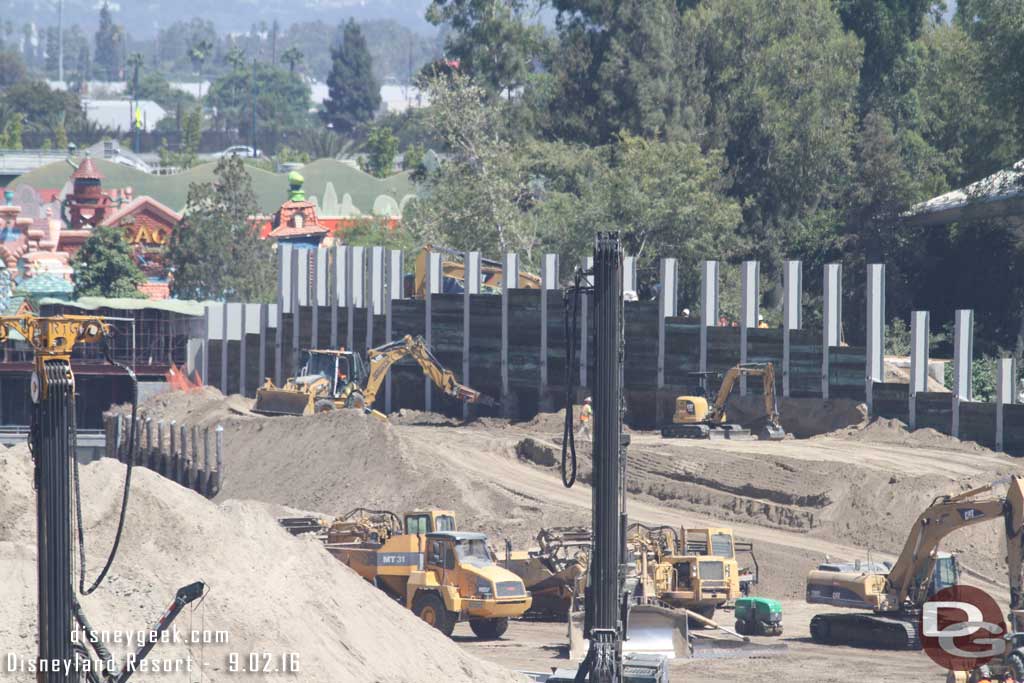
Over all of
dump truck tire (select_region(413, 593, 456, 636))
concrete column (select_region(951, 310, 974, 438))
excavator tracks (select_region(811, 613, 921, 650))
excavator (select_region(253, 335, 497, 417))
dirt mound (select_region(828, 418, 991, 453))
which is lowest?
excavator tracks (select_region(811, 613, 921, 650))

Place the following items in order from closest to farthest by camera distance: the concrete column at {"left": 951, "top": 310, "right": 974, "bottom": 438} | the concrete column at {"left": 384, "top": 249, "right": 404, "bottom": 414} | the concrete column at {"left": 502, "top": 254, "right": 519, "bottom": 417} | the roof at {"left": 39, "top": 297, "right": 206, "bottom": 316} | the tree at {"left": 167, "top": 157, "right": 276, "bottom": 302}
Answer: the concrete column at {"left": 951, "top": 310, "right": 974, "bottom": 438}, the concrete column at {"left": 502, "top": 254, "right": 519, "bottom": 417}, the concrete column at {"left": 384, "top": 249, "right": 404, "bottom": 414}, the roof at {"left": 39, "top": 297, "right": 206, "bottom": 316}, the tree at {"left": 167, "top": 157, "right": 276, "bottom": 302}

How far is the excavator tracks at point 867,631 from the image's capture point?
108 ft

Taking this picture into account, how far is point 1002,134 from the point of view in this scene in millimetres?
65375

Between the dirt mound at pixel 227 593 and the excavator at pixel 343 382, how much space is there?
28.5m

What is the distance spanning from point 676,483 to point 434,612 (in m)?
17.0

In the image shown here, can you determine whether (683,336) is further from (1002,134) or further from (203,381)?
(203,381)

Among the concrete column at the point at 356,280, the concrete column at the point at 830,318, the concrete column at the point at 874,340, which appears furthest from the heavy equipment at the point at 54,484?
the concrete column at the point at 356,280

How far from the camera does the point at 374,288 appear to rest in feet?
212

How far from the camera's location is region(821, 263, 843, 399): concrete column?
172 feet

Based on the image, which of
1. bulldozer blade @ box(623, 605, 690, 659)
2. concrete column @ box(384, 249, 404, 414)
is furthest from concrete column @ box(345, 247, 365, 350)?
bulldozer blade @ box(623, 605, 690, 659)

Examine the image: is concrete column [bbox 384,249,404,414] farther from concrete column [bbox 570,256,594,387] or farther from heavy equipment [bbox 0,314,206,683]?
heavy equipment [bbox 0,314,206,683]

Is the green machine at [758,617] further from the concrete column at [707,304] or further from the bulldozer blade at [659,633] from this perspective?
the concrete column at [707,304]

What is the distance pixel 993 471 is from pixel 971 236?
81.5 feet

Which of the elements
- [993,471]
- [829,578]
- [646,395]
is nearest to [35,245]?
[646,395]
